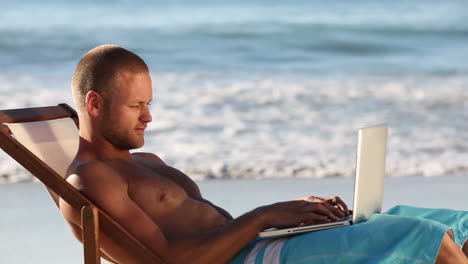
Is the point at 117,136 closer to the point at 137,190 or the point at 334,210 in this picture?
the point at 137,190

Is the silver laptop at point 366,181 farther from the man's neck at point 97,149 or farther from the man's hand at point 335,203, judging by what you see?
the man's neck at point 97,149

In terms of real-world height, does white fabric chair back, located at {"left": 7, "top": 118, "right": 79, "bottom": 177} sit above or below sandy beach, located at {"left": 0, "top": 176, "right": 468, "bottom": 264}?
above

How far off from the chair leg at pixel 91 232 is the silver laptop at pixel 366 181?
43cm

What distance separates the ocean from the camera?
720cm

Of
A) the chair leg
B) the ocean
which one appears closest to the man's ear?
the chair leg

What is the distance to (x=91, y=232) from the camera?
2613 millimetres

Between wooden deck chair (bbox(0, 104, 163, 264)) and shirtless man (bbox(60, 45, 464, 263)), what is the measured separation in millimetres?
56

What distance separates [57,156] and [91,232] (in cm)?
80

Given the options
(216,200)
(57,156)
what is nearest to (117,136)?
(57,156)

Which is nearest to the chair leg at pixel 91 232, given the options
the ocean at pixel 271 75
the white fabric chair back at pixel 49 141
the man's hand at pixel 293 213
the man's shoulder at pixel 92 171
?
the man's shoulder at pixel 92 171

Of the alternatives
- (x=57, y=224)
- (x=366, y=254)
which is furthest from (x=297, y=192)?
(x=366, y=254)

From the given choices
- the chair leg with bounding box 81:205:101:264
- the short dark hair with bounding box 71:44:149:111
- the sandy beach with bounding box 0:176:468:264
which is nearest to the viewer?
the chair leg with bounding box 81:205:101:264

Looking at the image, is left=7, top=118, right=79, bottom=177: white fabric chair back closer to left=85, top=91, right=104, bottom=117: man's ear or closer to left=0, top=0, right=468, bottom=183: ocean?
left=85, top=91, right=104, bottom=117: man's ear

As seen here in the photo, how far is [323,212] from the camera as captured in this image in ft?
8.79
